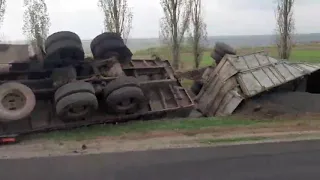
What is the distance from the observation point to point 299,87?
16.0 meters

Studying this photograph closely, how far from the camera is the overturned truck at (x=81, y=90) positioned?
10703 mm

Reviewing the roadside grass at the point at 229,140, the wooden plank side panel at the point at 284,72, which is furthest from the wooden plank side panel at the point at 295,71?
the roadside grass at the point at 229,140

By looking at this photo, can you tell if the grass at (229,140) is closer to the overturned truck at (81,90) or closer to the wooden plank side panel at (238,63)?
the overturned truck at (81,90)

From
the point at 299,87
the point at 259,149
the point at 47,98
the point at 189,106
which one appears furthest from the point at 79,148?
the point at 299,87

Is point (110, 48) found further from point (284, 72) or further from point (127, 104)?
point (284, 72)

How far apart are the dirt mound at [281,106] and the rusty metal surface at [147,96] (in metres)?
1.89

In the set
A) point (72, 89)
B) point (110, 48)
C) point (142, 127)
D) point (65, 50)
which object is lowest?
point (142, 127)

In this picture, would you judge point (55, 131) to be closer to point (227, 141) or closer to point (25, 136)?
point (25, 136)

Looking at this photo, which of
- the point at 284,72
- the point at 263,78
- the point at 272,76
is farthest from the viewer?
the point at 284,72

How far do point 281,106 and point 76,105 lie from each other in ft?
22.1

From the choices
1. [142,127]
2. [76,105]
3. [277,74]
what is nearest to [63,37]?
[76,105]

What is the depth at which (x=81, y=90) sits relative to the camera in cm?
1077

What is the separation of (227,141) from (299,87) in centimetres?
731

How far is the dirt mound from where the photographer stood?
45.2 feet
